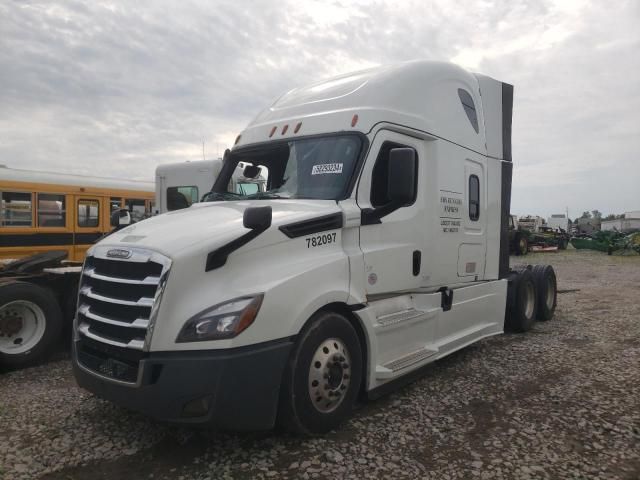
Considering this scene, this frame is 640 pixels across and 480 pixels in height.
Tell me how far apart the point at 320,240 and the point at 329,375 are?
110cm

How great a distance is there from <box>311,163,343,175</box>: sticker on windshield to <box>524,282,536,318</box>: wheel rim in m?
4.93

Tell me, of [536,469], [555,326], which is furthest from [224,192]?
[555,326]

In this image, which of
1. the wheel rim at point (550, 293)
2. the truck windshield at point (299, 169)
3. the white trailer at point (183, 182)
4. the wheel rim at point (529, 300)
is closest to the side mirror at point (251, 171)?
the truck windshield at point (299, 169)

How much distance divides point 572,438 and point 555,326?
4.85 meters

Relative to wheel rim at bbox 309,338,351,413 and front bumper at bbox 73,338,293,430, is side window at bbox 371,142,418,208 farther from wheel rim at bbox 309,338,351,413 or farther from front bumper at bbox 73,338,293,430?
front bumper at bbox 73,338,293,430

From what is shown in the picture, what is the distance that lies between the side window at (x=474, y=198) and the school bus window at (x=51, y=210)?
10.0 metres

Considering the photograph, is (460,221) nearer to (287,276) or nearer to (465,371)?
(465,371)

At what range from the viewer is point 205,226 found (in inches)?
146

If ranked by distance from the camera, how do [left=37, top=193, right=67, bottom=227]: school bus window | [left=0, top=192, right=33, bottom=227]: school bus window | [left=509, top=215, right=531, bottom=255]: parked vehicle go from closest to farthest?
1. [left=0, top=192, right=33, bottom=227]: school bus window
2. [left=37, top=193, right=67, bottom=227]: school bus window
3. [left=509, top=215, right=531, bottom=255]: parked vehicle

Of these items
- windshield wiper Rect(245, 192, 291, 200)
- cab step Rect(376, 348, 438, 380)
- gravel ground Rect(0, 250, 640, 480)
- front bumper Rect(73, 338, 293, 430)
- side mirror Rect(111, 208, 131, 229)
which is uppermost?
windshield wiper Rect(245, 192, 291, 200)

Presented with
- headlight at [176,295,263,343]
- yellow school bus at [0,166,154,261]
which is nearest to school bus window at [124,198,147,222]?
yellow school bus at [0,166,154,261]

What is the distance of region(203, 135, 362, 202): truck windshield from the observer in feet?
14.4

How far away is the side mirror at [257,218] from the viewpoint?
3436 millimetres

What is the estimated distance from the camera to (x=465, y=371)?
→ 18.7 ft
